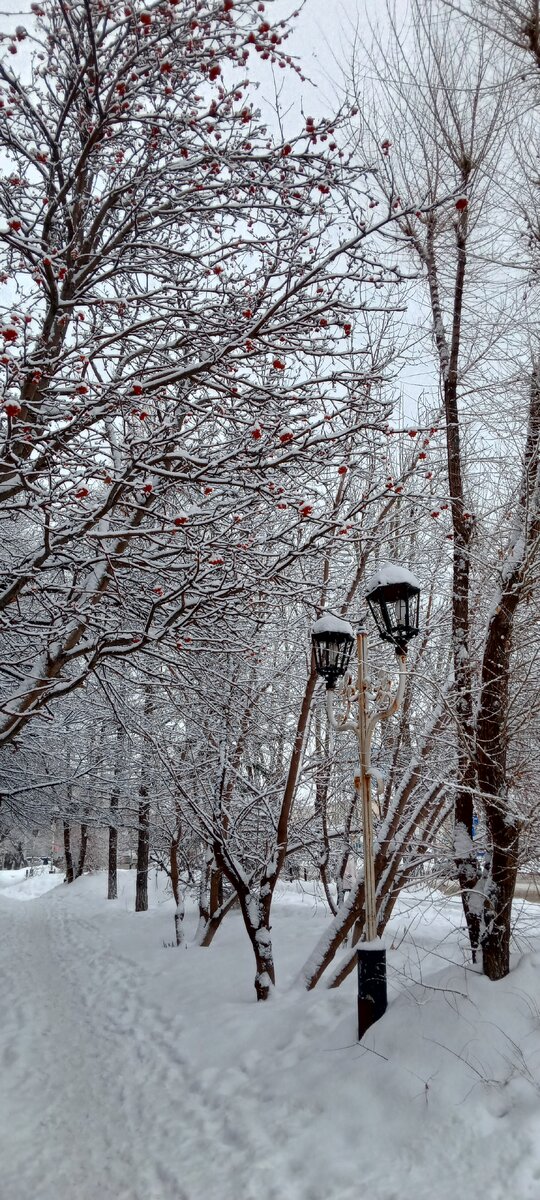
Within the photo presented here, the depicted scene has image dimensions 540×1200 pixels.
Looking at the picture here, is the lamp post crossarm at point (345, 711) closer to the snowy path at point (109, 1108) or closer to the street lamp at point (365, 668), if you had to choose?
the street lamp at point (365, 668)

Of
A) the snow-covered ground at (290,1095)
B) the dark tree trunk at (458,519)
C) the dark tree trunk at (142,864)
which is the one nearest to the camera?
the snow-covered ground at (290,1095)

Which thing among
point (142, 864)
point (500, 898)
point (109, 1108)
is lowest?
point (142, 864)

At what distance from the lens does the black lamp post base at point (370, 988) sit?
18.2 ft

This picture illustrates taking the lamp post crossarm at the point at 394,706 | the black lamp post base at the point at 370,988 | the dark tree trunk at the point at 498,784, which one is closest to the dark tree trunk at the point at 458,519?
the dark tree trunk at the point at 498,784

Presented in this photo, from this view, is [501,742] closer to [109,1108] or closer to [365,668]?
[365,668]

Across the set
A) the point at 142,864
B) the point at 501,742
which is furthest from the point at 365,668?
the point at 142,864

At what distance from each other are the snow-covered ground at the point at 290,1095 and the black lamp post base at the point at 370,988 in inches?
4.8

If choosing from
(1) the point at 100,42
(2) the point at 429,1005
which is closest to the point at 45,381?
(1) the point at 100,42

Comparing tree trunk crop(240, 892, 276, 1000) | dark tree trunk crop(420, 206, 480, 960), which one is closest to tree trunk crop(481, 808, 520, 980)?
dark tree trunk crop(420, 206, 480, 960)

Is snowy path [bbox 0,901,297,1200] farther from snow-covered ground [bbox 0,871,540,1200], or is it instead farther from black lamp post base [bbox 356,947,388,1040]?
black lamp post base [bbox 356,947,388,1040]

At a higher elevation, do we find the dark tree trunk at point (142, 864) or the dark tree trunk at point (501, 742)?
the dark tree trunk at point (501, 742)

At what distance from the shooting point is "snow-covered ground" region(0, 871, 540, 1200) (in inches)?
162

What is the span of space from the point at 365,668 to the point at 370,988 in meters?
2.33

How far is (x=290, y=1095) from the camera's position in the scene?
5391mm
